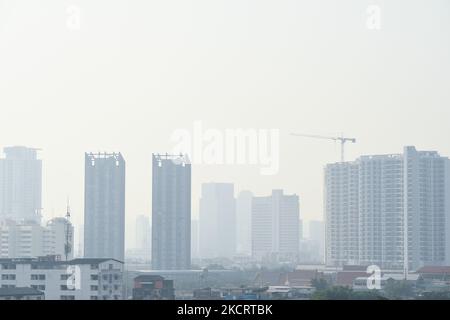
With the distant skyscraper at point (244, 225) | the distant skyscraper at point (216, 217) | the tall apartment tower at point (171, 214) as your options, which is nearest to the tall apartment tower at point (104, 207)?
the tall apartment tower at point (171, 214)

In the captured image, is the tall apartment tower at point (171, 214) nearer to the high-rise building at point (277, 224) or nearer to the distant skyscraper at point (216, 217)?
the distant skyscraper at point (216, 217)

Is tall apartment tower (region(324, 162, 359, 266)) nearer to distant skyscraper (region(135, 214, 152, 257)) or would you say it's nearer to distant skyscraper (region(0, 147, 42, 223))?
distant skyscraper (region(135, 214, 152, 257))

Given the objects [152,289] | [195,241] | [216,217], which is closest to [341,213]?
[216,217]

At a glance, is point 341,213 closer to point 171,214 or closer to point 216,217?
point 216,217

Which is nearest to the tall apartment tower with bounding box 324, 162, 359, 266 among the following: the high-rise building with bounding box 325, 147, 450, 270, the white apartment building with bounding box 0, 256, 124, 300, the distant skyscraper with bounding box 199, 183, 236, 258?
the high-rise building with bounding box 325, 147, 450, 270
